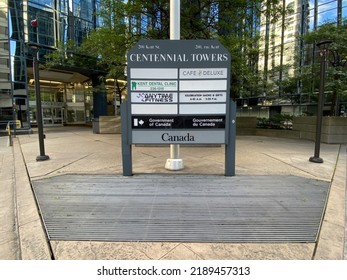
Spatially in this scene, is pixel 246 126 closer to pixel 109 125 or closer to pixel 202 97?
pixel 109 125

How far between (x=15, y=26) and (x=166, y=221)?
18.1m

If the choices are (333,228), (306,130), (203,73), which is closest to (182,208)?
(333,228)

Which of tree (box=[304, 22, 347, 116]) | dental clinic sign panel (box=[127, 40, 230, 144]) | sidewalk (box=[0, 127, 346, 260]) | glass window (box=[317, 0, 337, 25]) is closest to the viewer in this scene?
sidewalk (box=[0, 127, 346, 260])

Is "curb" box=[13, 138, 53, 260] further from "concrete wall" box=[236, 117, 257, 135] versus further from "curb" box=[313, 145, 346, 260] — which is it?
"concrete wall" box=[236, 117, 257, 135]

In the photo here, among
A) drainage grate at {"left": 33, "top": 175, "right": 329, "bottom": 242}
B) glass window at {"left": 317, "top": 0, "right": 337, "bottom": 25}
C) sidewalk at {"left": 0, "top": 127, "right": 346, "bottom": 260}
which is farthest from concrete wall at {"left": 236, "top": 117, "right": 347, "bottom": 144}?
glass window at {"left": 317, "top": 0, "right": 337, "bottom": 25}

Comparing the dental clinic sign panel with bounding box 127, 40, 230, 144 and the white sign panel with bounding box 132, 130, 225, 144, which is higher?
the dental clinic sign panel with bounding box 127, 40, 230, 144

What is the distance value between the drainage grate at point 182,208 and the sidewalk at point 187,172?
137 mm

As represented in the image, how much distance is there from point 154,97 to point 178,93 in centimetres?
54

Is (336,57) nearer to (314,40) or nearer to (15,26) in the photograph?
(314,40)

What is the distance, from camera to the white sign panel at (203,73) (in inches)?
195

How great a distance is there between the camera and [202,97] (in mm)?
5051

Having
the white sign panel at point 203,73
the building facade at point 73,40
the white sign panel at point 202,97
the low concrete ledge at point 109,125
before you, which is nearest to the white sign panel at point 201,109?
the white sign panel at point 202,97

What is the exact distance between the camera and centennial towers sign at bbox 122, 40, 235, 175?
16.1 feet

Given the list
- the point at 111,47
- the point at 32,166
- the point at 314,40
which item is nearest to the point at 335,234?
the point at 32,166
